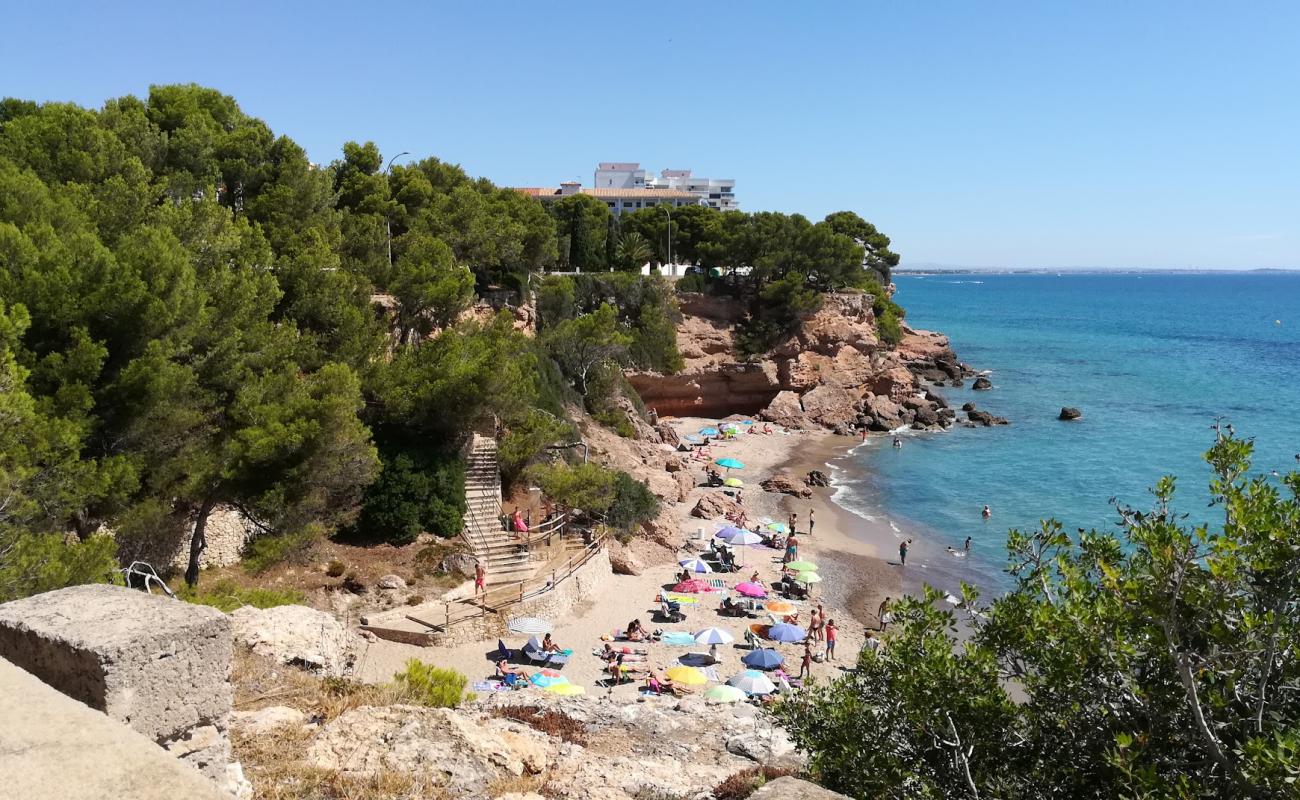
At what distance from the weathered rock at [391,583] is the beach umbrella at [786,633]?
8.61 metres

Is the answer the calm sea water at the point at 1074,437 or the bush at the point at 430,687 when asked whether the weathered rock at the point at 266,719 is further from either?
the calm sea water at the point at 1074,437

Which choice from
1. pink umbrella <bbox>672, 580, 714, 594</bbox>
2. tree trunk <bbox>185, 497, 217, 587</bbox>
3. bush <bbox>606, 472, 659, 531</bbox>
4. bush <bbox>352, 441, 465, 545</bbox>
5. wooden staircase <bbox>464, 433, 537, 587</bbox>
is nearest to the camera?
tree trunk <bbox>185, 497, 217, 587</bbox>

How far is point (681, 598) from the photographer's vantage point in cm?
2258

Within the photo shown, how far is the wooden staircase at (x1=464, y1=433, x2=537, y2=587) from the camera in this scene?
2075 centimetres

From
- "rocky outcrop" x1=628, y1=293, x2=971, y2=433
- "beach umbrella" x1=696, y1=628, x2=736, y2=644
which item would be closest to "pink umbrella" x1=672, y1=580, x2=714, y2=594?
"beach umbrella" x1=696, y1=628, x2=736, y2=644

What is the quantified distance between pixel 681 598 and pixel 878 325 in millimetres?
39983

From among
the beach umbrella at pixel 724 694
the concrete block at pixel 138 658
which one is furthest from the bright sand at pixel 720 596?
the concrete block at pixel 138 658

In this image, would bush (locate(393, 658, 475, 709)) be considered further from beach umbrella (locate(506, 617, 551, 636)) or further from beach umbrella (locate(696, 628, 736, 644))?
beach umbrella (locate(696, 628, 736, 644))

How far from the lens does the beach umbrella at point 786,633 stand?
20.5 meters

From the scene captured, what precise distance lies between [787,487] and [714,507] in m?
5.30

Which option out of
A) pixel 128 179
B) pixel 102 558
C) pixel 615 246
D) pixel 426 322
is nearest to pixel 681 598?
pixel 426 322

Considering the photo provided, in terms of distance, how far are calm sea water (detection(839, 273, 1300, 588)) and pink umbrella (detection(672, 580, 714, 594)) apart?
8677mm

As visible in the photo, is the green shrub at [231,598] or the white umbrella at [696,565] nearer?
the green shrub at [231,598]

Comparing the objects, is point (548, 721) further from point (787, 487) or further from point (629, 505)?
point (787, 487)
